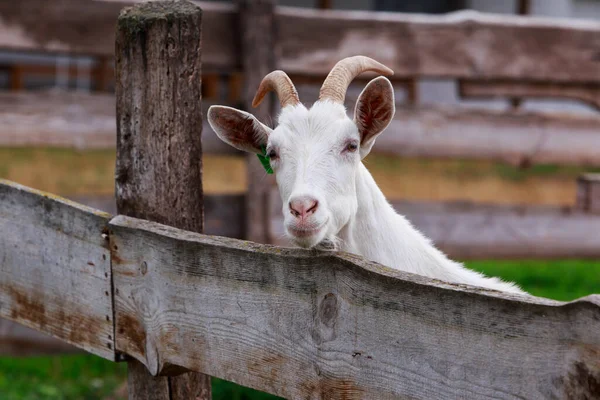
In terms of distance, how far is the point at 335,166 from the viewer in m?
2.98

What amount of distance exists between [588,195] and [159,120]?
4293 millimetres

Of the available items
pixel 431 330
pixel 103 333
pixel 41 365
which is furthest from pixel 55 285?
pixel 41 365

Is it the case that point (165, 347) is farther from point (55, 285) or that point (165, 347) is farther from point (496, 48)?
point (496, 48)

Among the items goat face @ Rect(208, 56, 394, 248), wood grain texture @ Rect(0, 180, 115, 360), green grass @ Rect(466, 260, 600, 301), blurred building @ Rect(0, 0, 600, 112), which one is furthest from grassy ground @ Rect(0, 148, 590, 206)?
wood grain texture @ Rect(0, 180, 115, 360)

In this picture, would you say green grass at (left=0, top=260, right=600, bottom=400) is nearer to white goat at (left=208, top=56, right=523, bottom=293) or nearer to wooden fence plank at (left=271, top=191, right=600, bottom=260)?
wooden fence plank at (left=271, top=191, right=600, bottom=260)

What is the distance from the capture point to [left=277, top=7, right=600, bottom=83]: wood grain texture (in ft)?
18.7

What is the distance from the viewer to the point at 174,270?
2414 mm

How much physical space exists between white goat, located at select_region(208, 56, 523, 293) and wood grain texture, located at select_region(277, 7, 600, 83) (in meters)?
2.44

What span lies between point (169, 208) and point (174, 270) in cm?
36

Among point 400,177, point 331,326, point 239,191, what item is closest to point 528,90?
point 331,326

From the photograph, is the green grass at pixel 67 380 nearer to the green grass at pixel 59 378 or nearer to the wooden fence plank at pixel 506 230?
the green grass at pixel 59 378

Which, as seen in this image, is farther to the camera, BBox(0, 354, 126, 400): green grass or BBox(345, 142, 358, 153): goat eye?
BBox(0, 354, 126, 400): green grass

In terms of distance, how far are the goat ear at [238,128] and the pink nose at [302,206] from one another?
61 cm

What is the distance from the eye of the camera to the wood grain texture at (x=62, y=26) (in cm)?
534
